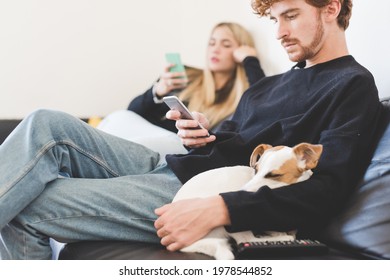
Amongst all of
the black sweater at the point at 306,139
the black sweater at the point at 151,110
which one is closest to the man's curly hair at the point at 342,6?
the black sweater at the point at 306,139

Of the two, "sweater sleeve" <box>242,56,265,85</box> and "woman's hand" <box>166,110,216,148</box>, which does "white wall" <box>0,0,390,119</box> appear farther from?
"woman's hand" <box>166,110,216,148</box>

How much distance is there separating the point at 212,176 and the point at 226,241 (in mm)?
A: 151

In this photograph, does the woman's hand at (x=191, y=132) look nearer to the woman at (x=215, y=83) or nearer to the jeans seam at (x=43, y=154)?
the jeans seam at (x=43, y=154)

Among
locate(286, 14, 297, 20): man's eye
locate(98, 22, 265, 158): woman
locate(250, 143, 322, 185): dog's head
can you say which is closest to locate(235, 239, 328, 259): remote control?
locate(250, 143, 322, 185): dog's head

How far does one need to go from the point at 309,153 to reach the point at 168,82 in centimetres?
124

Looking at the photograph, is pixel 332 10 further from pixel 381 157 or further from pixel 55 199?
pixel 55 199

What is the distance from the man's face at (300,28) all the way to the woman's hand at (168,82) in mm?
880

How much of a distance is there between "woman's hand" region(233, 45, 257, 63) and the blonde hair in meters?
0.03

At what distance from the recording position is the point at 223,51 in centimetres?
212

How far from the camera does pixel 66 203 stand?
1.02 metres

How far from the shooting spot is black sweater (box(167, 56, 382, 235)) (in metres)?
0.91

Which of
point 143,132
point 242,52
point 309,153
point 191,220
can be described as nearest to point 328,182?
point 309,153
